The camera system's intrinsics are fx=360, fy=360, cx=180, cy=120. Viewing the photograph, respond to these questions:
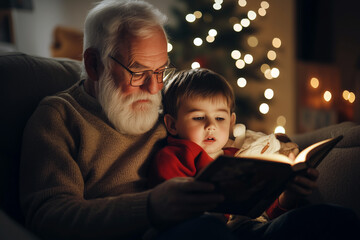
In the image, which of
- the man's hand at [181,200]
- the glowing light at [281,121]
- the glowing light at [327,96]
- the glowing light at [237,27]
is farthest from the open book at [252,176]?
the glowing light at [281,121]

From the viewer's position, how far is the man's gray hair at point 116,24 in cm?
116

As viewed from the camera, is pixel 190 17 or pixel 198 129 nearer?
pixel 198 129

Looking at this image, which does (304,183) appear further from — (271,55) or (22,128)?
(271,55)

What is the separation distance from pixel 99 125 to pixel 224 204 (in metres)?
0.48

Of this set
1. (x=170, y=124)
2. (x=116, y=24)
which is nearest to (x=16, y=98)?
(x=116, y=24)

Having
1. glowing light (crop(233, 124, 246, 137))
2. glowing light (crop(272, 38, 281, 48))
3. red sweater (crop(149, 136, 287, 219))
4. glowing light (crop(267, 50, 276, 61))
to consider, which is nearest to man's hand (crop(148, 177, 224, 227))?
red sweater (crop(149, 136, 287, 219))

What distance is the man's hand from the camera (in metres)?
0.80

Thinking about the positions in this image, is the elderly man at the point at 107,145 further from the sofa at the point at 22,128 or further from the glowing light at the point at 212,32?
the glowing light at the point at 212,32

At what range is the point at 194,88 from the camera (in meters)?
1.18

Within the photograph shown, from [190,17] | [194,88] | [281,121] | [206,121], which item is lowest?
[281,121]

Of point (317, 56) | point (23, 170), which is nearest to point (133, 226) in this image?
point (23, 170)

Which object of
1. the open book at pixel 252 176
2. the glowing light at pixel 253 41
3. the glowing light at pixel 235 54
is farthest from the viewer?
the glowing light at pixel 253 41

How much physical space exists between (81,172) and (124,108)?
0.24m

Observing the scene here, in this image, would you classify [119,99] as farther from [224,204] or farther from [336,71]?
[336,71]
